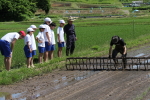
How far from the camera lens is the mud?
8.61 metres

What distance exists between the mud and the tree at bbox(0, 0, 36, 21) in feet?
190

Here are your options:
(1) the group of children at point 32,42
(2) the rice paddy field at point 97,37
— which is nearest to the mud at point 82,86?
(1) the group of children at point 32,42

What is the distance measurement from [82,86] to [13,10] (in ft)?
202

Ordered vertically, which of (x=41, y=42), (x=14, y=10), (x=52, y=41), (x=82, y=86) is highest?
(x=41, y=42)

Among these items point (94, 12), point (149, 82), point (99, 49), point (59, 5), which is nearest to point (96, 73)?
point (149, 82)

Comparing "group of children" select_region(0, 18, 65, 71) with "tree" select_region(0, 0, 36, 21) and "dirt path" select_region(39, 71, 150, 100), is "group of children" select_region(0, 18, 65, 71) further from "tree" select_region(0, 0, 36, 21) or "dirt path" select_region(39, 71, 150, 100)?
"tree" select_region(0, 0, 36, 21)

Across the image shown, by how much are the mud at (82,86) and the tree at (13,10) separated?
190 feet

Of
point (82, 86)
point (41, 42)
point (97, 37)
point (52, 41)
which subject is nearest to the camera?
point (82, 86)

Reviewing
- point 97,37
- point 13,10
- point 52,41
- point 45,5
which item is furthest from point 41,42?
point 45,5

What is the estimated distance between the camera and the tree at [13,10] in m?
68.6

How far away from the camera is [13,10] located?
228ft

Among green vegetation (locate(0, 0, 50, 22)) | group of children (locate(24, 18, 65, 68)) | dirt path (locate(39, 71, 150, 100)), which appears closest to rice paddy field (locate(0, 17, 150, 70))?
group of children (locate(24, 18, 65, 68))

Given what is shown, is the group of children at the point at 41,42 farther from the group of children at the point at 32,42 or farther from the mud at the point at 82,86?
the mud at the point at 82,86

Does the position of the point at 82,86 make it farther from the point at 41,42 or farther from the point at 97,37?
the point at 97,37
